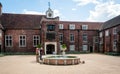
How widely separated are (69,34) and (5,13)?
690 inches

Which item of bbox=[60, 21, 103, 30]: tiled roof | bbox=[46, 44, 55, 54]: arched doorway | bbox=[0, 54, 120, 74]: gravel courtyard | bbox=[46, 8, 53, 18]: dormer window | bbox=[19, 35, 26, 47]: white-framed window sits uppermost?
bbox=[46, 8, 53, 18]: dormer window

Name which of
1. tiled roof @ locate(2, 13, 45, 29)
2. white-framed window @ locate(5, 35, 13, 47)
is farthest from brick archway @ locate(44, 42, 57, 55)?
white-framed window @ locate(5, 35, 13, 47)

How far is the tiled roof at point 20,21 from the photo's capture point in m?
43.1

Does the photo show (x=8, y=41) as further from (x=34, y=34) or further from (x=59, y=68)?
(x=59, y=68)

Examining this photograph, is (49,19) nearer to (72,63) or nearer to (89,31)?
(89,31)

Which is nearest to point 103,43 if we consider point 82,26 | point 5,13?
point 82,26

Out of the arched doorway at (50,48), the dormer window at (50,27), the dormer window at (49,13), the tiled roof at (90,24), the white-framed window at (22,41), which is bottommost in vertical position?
the arched doorway at (50,48)

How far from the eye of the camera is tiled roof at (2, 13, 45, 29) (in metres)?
43.1

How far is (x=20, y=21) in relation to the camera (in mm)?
44344

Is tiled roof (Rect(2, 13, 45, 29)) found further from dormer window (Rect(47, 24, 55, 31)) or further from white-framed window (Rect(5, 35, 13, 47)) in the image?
dormer window (Rect(47, 24, 55, 31))

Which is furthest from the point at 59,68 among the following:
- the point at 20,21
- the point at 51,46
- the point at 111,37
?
the point at 20,21

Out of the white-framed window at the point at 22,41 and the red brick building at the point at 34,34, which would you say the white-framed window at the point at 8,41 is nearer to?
the red brick building at the point at 34,34

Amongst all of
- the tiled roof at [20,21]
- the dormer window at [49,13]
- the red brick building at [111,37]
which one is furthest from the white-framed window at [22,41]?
the red brick building at [111,37]

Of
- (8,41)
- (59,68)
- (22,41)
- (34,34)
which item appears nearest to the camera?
(59,68)
